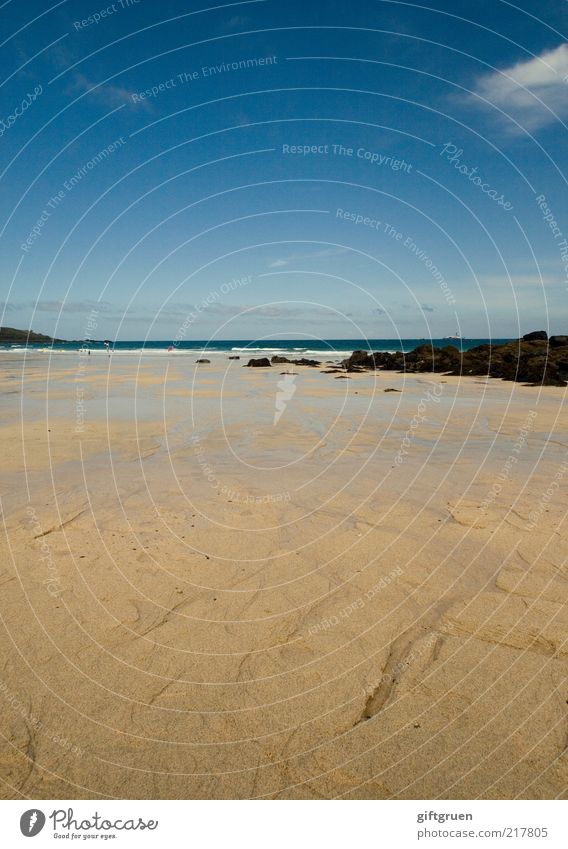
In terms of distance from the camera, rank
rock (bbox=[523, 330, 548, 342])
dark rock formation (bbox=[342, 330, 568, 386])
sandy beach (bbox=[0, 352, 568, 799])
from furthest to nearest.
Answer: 1. rock (bbox=[523, 330, 548, 342])
2. dark rock formation (bbox=[342, 330, 568, 386])
3. sandy beach (bbox=[0, 352, 568, 799])

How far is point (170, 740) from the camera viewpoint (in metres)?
3.69

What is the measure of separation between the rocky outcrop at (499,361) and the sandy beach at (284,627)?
2007 centimetres

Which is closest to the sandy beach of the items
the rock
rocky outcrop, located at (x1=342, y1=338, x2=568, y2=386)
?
rocky outcrop, located at (x1=342, y1=338, x2=568, y2=386)

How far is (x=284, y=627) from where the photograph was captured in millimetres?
4945

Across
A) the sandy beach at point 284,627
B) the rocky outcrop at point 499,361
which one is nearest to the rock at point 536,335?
the rocky outcrop at point 499,361

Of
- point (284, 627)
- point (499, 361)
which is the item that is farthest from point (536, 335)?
point (284, 627)

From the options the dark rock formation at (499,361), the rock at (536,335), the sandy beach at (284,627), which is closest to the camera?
the sandy beach at (284,627)

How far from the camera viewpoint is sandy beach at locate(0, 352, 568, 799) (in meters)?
3.50

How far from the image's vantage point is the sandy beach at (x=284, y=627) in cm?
350

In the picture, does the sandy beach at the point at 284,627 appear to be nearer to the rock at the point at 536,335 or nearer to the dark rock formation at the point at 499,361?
the dark rock formation at the point at 499,361

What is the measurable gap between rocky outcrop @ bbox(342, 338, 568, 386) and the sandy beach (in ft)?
65.9

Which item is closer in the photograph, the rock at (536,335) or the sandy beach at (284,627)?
the sandy beach at (284,627)

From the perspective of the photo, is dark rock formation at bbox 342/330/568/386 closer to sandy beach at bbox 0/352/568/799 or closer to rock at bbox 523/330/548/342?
rock at bbox 523/330/548/342
